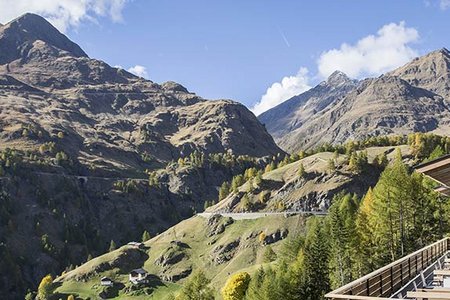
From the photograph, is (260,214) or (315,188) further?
(315,188)

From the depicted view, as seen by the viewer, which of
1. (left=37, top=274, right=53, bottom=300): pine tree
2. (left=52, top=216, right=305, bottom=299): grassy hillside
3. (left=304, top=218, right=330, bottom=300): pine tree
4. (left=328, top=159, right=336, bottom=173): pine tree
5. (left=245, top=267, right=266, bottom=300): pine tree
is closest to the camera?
(left=245, top=267, right=266, bottom=300): pine tree

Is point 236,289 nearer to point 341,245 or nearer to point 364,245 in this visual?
point 341,245

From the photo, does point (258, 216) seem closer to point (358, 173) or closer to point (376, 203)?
point (358, 173)

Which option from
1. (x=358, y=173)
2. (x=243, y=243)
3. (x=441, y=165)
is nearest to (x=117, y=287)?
(x=243, y=243)

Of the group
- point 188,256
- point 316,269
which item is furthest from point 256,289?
point 188,256

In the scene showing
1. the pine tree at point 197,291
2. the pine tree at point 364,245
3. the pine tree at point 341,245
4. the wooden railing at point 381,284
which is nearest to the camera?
the wooden railing at point 381,284

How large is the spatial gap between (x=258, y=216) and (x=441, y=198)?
384 ft

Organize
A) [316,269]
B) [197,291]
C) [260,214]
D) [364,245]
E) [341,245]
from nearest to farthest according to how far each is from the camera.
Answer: [341,245], [364,245], [316,269], [197,291], [260,214]

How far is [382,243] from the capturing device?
236 ft

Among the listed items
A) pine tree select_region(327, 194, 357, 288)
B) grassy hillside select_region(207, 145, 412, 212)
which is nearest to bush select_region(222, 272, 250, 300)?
pine tree select_region(327, 194, 357, 288)

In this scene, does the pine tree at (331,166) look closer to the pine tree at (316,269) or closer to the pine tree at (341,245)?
the pine tree at (341,245)

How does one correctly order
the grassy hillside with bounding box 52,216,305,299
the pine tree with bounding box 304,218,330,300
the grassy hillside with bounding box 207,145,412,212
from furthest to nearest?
the grassy hillside with bounding box 207,145,412,212
the grassy hillside with bounding box 52,216,305,299
the pine tree with bounding box 304,218,330,300

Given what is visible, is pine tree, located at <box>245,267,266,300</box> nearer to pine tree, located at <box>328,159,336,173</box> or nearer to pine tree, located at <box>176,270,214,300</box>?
pine tree, located at <box>176,270,214,300</box>

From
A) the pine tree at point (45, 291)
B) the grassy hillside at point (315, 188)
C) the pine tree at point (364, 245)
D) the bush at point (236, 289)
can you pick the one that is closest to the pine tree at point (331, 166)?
the grassy hillside at point (315, 188)
